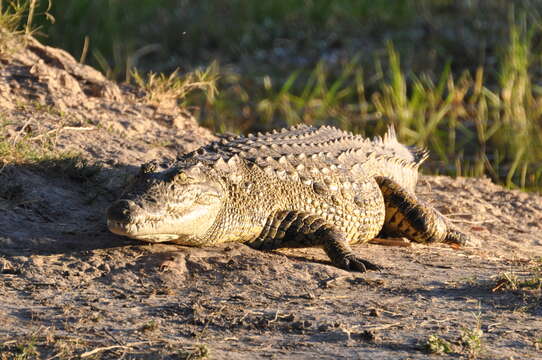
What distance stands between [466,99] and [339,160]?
609 cm

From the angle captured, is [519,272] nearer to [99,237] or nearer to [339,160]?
[339,160]

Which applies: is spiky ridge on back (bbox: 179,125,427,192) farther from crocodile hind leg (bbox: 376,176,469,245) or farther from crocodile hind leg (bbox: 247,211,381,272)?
crocodile hind leg (bbox: 247,211,381,272)

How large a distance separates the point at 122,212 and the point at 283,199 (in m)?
1.27

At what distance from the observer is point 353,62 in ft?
36.1

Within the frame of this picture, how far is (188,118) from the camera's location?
774 centimetres

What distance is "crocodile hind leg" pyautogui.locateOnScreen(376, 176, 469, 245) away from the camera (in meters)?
5.98

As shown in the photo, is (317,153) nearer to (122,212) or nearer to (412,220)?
(412,220)

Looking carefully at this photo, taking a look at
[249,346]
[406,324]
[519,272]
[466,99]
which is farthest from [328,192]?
[466,99]

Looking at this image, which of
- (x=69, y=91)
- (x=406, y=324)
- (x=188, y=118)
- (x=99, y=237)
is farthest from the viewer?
(x=188, y=118)

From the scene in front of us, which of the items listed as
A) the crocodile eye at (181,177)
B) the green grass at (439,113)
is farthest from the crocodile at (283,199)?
the green grass at (439,113)

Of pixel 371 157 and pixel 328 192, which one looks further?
pixel 371 157

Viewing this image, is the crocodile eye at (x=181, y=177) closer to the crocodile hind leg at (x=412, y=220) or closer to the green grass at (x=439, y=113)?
the crocodile hind leg at (x=412, y=220)

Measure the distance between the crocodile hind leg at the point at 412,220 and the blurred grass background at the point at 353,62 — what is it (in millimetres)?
2337

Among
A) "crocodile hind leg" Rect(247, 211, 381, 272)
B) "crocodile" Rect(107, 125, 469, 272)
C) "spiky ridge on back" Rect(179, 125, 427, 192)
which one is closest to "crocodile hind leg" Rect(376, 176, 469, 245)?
"crocodile" Rect(107, 125, 469, 272)
